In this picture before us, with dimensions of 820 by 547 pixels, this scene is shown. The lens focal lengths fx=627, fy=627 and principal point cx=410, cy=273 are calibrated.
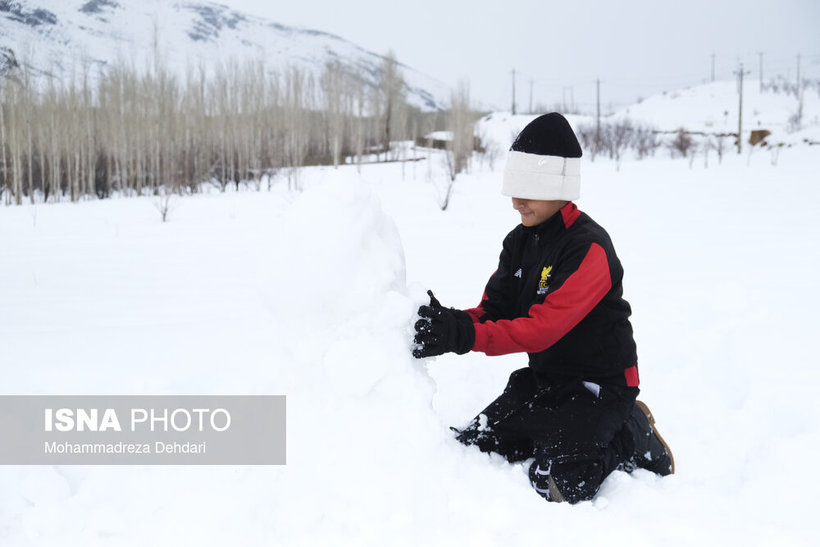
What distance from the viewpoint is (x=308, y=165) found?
744 inches

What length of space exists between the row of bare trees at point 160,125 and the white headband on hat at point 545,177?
9.83 meters

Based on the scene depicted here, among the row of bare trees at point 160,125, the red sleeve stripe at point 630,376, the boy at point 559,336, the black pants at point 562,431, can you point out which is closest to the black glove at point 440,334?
the boy at point 559,336

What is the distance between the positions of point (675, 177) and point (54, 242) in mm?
12474

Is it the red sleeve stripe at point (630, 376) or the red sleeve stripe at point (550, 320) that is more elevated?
the red sleeve stripe at point (550, 320)

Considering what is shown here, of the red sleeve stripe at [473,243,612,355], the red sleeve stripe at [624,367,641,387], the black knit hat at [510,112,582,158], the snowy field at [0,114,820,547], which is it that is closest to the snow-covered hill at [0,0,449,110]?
the snowy field at [0,114,820,547]

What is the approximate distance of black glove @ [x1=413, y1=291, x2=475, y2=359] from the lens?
1.69 meters

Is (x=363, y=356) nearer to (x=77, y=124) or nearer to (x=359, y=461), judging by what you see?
(x=359, y=461)

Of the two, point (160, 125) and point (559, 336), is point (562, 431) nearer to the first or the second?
point (559, 336)

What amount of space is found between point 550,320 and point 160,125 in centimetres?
1319

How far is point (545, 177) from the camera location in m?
1.91

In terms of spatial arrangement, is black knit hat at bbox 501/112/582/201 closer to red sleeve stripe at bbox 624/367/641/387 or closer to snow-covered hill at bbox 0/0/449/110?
red sleeve stripe at bbox 624/367/641/387

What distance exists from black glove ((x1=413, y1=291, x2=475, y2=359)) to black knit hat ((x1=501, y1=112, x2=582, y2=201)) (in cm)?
49

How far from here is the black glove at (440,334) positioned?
5.55 feet

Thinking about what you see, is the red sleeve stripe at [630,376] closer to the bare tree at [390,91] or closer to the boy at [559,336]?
the boy at [559,336]
